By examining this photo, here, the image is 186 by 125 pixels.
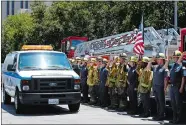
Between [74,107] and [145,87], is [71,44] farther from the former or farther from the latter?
[145,87]

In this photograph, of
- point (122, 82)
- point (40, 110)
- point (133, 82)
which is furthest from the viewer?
point (40, 110)

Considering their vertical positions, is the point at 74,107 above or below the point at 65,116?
above

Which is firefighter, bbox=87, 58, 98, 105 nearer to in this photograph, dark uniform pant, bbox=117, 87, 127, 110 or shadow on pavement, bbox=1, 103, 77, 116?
shadow on pavement, bbox=1, 103, 77, 116

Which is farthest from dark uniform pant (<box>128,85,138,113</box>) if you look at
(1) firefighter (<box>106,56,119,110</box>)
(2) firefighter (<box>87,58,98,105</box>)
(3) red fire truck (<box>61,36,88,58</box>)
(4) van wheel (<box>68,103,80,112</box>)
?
(3) red fire truck (<box>61,36,88,58</box>)

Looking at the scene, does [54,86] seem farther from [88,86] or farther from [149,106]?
[88,86]

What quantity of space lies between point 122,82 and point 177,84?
10.2ft

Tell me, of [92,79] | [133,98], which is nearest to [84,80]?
[92,79]

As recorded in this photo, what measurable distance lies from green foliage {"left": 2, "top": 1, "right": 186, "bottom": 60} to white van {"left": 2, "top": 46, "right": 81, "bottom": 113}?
66.0ft

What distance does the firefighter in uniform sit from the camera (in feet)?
34.7

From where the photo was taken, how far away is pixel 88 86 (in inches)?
646

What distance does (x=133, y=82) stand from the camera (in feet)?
41.7

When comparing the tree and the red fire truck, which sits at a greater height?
the tree

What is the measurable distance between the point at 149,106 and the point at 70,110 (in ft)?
9.30

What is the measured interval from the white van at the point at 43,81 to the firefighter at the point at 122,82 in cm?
140
